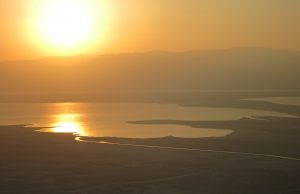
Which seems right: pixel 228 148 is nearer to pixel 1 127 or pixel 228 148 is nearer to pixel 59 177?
pixel 59 177

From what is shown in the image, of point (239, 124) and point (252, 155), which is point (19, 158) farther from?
point (239, 124)

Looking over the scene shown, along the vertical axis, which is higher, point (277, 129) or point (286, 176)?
point (277, 129)

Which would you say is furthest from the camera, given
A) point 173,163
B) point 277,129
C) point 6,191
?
point 277,129

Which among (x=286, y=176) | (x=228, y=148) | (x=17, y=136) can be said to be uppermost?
(x=17, y=136)

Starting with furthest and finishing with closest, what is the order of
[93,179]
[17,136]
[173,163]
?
[17,136]
[173,163]
[93,179]

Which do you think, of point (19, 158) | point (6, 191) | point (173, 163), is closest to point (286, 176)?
point (173, 163)

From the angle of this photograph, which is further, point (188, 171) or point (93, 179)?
point (188, 171)
